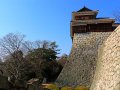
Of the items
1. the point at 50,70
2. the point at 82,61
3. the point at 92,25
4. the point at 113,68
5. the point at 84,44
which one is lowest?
the point at 113,68

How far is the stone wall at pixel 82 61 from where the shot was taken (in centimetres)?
3612

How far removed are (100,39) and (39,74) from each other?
32.4 feet

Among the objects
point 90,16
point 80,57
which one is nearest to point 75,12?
point 90,16

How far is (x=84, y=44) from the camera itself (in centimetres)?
4031

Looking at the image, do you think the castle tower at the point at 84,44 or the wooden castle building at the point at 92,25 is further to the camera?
the wooden castle building at the point at 92,25

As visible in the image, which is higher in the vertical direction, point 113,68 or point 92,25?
point 92,25

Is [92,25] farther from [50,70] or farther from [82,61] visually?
[50,70]

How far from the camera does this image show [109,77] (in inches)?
257

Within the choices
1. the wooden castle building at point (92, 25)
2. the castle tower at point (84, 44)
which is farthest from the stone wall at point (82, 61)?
the wooden castle building at point (92, 25)

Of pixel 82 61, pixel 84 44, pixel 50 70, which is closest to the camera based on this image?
pixel 82 61

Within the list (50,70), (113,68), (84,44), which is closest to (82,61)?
(84,44)

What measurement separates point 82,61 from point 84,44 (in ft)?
9.41

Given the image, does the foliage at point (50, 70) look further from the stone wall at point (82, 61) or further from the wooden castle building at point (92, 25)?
the wooden castle building at point (92, 25)

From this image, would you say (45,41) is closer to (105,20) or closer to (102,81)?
(105,20)
